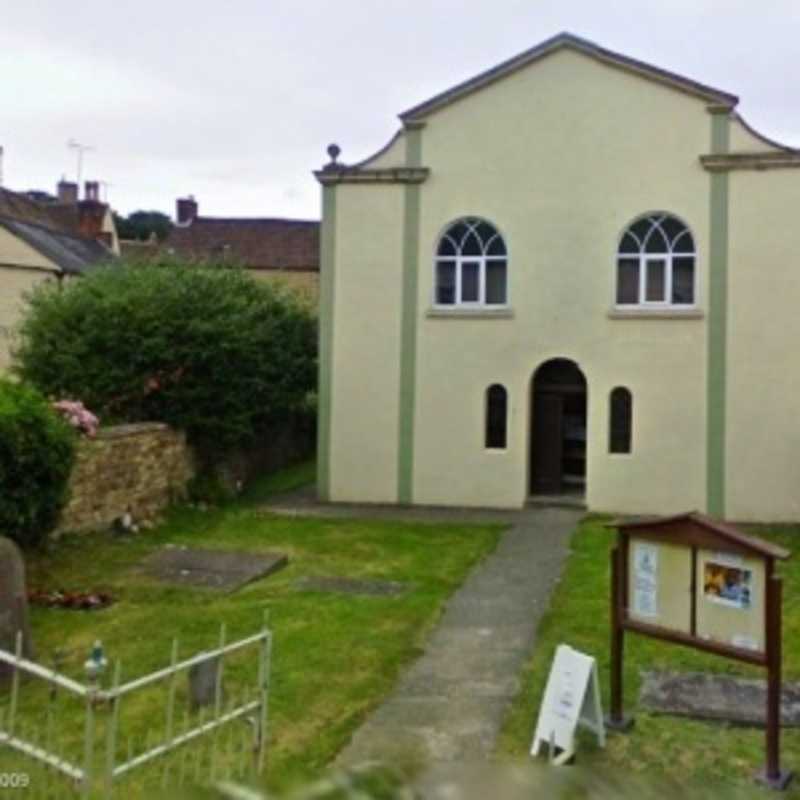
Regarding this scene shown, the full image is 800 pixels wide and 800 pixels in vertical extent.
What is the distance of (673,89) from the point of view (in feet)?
54.0

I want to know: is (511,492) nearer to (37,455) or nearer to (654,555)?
(37,455)

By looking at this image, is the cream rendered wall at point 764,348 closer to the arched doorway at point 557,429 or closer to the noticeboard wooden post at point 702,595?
the arched doorway at point 557,429

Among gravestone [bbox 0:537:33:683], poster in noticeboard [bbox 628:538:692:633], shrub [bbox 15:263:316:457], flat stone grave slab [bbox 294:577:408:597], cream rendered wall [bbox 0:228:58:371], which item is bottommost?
flat stone grave slab [bbox 294:577:408:597]

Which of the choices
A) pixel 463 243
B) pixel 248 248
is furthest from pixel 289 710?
Result: pixel 248 248


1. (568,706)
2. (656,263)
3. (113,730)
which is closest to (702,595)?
(568,706)

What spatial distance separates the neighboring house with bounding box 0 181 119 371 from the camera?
3116cm

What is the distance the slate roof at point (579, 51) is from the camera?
1627cm

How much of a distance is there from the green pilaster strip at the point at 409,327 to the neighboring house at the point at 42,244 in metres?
10.2

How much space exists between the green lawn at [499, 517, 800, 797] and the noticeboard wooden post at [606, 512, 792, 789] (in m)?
0.25

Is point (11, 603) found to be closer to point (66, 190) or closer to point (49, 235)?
point (49, 235)

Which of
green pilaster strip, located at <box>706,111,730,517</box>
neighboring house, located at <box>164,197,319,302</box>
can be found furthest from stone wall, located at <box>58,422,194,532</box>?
neighboring house, located at <box>164,197,319,302</box>

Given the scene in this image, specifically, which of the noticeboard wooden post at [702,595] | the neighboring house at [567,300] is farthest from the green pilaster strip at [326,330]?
the noticeboard wooden post at [702,595]

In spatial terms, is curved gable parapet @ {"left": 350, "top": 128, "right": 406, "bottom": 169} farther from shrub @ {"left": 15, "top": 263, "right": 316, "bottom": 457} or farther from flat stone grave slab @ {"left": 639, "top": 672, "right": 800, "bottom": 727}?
flat stone grave slab @ {"left": 639, "top": 672, "right": 800, "bottom": 727}

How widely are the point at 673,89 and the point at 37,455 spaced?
11.6 meters
